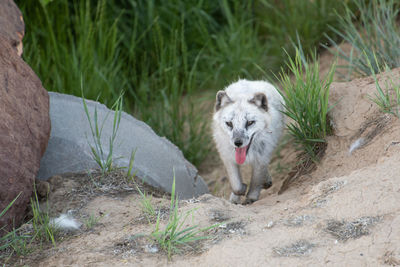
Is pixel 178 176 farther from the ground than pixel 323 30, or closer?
closer

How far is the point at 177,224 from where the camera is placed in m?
2.97

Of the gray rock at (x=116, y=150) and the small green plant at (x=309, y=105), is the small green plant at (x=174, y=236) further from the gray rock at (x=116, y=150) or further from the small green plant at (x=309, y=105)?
the small green plant at (x=309, y=105)

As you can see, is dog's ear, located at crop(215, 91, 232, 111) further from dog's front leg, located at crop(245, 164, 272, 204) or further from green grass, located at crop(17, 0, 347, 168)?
green grass, located at crop(17, 0, 347, 168)

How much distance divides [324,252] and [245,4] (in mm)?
5390

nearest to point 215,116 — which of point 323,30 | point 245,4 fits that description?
point 323,30

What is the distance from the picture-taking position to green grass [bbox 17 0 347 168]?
5.96 metres

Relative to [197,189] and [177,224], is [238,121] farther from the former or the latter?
[177,224]

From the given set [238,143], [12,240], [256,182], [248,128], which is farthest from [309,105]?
[12,240]

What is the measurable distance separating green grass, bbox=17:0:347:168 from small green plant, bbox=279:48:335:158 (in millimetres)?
1750

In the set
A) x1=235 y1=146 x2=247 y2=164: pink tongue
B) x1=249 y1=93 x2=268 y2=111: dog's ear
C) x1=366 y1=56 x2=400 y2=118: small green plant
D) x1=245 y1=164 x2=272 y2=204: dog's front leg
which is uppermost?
x1=366 y1=56 x2=400 y2=118: small green plant

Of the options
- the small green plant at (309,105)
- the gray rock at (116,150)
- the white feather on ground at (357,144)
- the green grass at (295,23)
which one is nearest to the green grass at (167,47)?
the green grass at (295,23)

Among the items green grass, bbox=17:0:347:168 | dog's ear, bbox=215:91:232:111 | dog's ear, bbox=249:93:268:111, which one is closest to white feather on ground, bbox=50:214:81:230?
dog's ear, bbox=215:91:232:111

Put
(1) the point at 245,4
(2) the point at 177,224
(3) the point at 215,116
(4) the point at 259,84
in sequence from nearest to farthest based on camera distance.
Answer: (2) the point at 177,224, (3) the point at 215,116, (4) the point at 259,84, (1) the point at 245,4

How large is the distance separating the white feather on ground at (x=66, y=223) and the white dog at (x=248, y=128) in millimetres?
1405
